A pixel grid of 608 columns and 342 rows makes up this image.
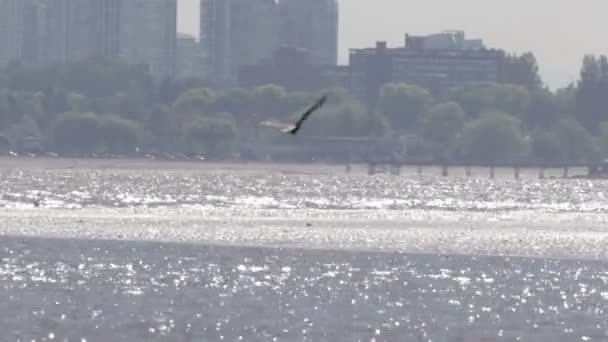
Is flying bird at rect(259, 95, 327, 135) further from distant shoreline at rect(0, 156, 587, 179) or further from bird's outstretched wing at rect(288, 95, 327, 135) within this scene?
distant shoreline at rect(0, 156, 587, 179)

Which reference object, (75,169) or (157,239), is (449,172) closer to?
(75,169)

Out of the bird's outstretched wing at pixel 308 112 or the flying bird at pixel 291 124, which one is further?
the bird's outstretched wing at pixel 308 112

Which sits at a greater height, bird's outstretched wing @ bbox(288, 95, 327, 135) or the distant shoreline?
bird's outstretched wing @ bbox(288, 95, 327, 135)

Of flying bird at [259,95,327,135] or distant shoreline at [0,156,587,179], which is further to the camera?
distant shoreline at [0,156,587,179]

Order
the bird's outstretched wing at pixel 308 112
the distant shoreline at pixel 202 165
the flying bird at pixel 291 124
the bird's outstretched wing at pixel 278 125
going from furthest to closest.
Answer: the distant shoreline at pixel 202 165, the bird's outstretched wing at pixel 308 112, the flying bird at pixel 291 124, the bird's outstretched wing at pixel 278 125

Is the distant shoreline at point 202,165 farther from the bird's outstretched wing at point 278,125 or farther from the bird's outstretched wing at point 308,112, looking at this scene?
the bird's outstretched wing at point 278,125

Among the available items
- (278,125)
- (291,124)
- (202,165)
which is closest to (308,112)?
(291,124)

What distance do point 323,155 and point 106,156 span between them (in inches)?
773

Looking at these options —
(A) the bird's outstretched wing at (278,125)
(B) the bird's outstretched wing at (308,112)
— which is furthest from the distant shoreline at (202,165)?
(A) the bird's outstretched wing at (278,125)

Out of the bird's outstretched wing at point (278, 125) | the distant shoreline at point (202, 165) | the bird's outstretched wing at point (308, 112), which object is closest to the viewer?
the bird's outstretched wing at point (278, 125)

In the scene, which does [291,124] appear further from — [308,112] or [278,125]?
[278,125]

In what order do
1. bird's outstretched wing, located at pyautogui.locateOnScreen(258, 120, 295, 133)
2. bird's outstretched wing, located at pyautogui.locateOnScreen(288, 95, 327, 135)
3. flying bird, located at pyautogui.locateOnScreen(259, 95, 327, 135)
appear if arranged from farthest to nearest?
bird's outstretched wing, located at pyautogui.locateOnScreen(288, 95, 327, 135), flying bird, located at pyautogui.locateOnScreen(259, 95, 327, 135), bird's outstretched wing, located at pyautogui.locateOnScreen(258, 120, 295, 133)

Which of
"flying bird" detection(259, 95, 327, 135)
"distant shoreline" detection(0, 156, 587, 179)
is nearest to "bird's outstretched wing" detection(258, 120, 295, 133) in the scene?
"flying bird" detection(259, 95, 327, 135)

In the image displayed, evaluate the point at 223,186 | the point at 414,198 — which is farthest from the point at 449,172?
the point at 414,198
